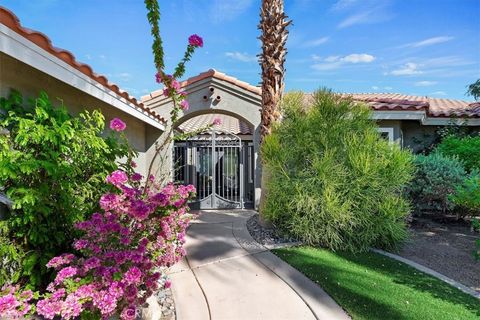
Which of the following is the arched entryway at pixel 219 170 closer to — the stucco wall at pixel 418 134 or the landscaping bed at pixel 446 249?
the landscaping bed at pixel 446 249

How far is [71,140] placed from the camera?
4422 millimetres

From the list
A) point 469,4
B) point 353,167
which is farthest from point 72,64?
point 469,4

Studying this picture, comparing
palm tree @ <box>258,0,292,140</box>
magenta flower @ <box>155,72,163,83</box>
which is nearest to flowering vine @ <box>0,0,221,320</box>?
magenta flower @ <box>155,72,163,83</box>

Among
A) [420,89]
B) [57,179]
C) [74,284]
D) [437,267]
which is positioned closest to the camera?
[74,284]

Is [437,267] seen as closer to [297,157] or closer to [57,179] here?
[297,157]

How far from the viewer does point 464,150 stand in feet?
39.1

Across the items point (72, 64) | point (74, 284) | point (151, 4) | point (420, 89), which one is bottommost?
point (74, 284)

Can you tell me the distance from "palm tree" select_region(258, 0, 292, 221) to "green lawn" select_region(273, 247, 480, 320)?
2757mm

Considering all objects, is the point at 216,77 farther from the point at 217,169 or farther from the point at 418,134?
the point at 418,134

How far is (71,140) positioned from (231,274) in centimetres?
374

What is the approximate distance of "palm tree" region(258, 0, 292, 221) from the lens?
9070 mm

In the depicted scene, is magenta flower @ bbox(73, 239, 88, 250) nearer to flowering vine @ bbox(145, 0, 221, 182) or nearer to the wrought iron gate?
flowering vine @ bbox(145, 0, 221, 182)

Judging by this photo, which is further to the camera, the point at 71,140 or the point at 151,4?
the point at 151,4

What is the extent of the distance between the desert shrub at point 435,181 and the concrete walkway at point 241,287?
6775 millimetres
